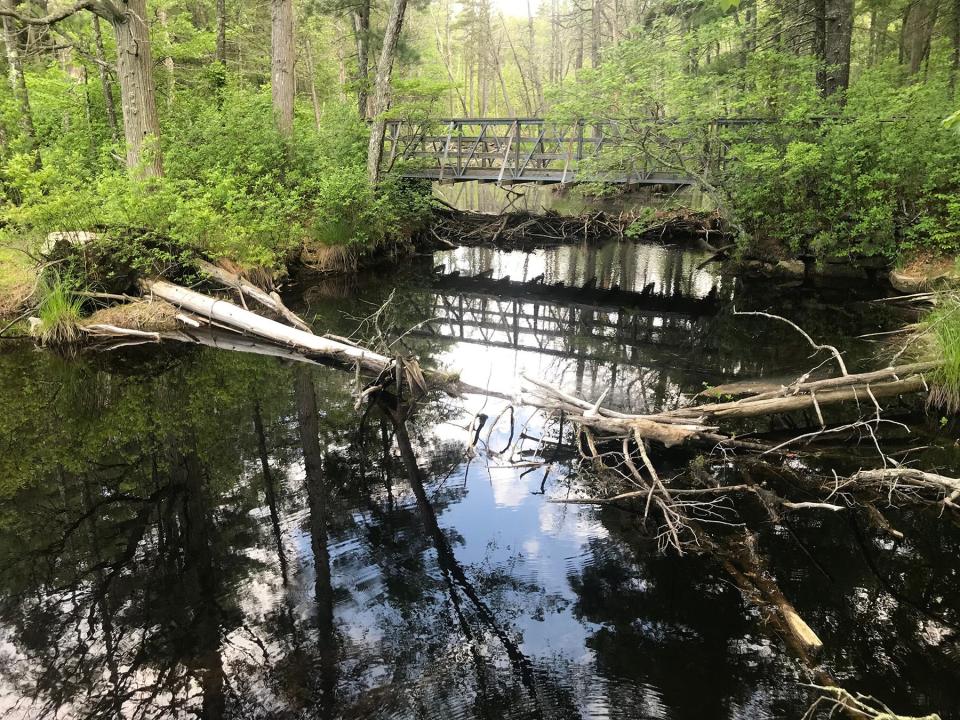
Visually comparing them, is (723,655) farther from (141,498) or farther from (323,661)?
(141,498)

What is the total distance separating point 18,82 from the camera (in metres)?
11.5

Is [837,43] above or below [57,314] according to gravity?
above

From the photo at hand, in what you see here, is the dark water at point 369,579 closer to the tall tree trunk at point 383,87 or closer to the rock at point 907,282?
the rock at point 907,282

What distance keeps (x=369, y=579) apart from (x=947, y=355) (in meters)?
5.92

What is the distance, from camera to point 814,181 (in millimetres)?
12953

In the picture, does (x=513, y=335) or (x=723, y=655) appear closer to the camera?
(x=723, y=655)

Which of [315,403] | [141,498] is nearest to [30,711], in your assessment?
[141,498]

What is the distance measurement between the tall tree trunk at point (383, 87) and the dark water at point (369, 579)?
936 centimetres

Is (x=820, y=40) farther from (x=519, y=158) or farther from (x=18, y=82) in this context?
(x=18, y=82)

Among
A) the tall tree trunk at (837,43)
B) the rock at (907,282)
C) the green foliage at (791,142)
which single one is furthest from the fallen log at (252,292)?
the tall tree trunk at (837,43)

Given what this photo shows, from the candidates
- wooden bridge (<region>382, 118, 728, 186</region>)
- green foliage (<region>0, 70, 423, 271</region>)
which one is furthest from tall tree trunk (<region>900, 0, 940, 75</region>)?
green foliage (<region>0, 70, 423, 271</region>)

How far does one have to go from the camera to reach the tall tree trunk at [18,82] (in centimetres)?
1087

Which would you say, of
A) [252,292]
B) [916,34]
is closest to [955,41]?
[916,34]

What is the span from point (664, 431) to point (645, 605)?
5.60 ft
